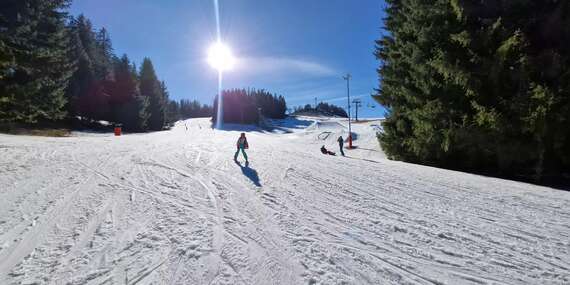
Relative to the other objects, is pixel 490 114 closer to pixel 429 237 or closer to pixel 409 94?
pixel 409 94

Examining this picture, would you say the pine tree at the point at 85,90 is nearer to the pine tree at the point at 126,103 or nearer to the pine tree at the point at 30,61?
the pine tree at the point at 126,103

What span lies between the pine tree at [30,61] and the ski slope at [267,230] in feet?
36.4

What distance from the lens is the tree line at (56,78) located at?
15898mm

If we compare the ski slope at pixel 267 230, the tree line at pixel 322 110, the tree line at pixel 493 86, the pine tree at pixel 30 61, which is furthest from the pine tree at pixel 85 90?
the tree line at pixel 322 110

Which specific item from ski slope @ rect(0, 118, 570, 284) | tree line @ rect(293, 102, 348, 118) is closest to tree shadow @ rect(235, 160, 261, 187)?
ski slope @ rect(0, 118, 570, 284)

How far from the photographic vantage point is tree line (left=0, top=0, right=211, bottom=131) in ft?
52.2

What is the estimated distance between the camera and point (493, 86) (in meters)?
10.3

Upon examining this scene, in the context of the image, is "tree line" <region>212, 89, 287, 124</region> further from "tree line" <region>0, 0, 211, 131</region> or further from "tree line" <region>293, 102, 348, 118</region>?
"tree line" <region>293, 102, 348, 118</region>

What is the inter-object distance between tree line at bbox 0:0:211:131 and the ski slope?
348 inches

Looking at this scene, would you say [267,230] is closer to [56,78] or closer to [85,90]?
[56,78]

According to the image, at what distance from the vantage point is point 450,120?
1155 cm

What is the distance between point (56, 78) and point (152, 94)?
26.6 meters

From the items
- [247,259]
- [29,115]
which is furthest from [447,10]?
[29,115]

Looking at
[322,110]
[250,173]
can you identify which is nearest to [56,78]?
[250,173]
